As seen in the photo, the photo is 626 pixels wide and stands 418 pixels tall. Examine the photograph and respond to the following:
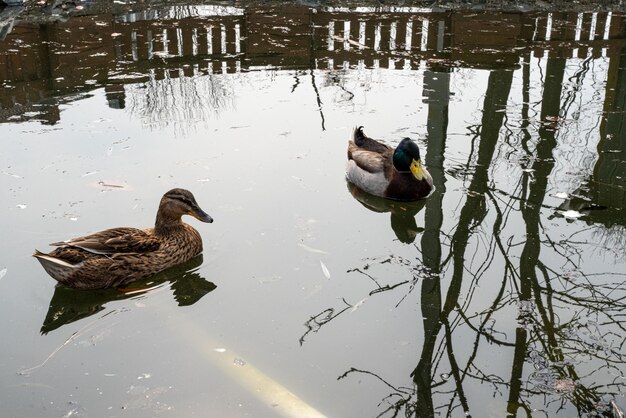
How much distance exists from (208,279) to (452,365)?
6.40ft

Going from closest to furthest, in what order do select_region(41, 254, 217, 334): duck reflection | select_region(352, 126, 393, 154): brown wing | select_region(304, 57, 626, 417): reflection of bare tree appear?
select_region(304, 57, 626, 417): reflection of bare tree → select_region(41, 254, 217, 334): duck reflection → select_region(352, 126, 393, 154): brown wing

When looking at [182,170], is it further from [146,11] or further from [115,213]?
[146,11]

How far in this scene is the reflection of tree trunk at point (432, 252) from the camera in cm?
411

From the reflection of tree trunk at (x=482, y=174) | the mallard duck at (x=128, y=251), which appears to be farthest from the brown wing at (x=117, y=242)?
the reflection of tree trunk at (x=482, y=174)

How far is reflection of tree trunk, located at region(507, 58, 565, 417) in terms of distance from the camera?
4.20 meters

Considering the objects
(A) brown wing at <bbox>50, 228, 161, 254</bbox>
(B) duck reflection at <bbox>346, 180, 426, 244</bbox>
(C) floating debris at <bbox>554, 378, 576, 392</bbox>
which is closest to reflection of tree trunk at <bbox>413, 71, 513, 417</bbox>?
(B) duck reflection at <bbox>346, 180, 426, 244</bbox>

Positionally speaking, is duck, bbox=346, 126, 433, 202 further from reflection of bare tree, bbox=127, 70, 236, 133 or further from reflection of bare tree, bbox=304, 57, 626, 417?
reflection of bare tree, bbox=127, 70, 236, 133

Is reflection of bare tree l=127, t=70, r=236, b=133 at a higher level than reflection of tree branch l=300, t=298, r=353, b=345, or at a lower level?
higher

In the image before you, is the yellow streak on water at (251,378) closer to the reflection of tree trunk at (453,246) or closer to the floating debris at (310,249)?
the reflection of tree trunk at (453,246)

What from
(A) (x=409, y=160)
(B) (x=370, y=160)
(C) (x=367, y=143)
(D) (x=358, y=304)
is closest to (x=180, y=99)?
(C) (x=367, y=143)

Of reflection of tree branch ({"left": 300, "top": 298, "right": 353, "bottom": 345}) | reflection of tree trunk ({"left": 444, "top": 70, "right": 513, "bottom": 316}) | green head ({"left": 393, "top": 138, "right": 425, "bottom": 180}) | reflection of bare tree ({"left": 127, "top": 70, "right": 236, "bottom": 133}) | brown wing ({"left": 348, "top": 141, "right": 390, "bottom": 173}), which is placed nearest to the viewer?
reflection of tree branch ({"left": 300, "top": 298, "right": 353, "bottom": 345})

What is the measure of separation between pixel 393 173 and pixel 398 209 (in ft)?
1.14

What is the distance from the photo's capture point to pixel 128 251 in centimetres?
520

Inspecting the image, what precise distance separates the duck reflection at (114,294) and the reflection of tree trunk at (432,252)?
1.57m
